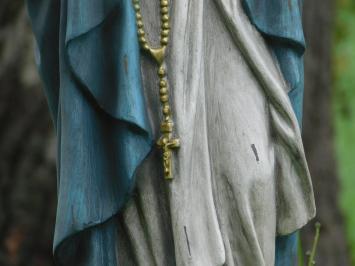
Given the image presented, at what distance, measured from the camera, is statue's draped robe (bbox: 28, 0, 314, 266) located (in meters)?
4.80

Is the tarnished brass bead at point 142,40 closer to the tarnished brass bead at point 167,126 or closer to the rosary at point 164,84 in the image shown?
the rosary at point 164,84

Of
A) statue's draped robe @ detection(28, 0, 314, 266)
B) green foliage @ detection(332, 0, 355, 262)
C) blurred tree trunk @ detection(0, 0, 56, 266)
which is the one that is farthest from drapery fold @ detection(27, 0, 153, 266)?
green foliage @ detection(332, 0, 355, 262)

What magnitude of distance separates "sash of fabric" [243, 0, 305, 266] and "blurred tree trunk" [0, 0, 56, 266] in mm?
3885

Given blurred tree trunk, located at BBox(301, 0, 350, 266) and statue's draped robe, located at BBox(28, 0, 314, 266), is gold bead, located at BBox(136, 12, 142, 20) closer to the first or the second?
statue's draped robe, located at BBox(28, 0, 314, 266)

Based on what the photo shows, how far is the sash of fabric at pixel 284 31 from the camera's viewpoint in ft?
16.1

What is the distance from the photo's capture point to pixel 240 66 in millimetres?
4906

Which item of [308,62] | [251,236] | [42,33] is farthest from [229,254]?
[308,62]

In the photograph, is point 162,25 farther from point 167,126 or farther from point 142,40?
point 167,126

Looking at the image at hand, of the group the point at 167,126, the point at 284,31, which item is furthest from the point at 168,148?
the point at 284,31

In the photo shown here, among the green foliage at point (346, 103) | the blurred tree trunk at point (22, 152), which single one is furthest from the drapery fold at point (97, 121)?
the green foliage at point (346, 103)

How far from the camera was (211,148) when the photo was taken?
489 cm

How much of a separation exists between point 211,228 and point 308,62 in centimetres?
383

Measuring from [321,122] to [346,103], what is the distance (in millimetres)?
2599

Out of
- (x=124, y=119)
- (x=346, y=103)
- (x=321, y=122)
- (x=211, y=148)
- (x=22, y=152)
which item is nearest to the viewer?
(x=124, y=119)
